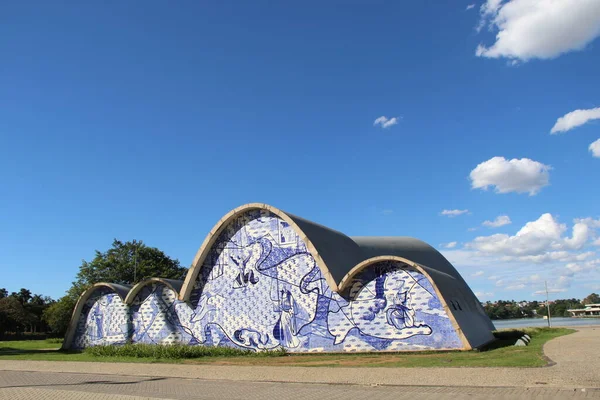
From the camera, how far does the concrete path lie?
8.90 metres

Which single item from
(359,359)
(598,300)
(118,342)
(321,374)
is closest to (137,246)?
(118,342)

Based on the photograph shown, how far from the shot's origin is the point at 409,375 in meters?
11.0

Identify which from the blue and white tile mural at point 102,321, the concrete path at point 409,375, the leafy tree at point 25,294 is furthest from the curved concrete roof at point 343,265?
the leafy tree at point 25,294

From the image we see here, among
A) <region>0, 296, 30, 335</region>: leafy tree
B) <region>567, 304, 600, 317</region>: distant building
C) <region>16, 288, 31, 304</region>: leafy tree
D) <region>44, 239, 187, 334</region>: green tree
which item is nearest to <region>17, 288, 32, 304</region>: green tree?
<region>16, 288, 31, 304</region>: leafy tree

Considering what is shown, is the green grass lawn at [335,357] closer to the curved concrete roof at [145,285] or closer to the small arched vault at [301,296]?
the small arched vault at [301,296]

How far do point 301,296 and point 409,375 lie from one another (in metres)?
8.42

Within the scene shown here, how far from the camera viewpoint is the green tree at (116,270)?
37.6 metres

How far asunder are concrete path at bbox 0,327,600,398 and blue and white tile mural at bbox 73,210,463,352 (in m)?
4.54

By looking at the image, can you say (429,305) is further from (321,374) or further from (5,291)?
(5,291)

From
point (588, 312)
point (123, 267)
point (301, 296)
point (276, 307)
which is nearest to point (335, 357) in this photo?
point (301, 296)

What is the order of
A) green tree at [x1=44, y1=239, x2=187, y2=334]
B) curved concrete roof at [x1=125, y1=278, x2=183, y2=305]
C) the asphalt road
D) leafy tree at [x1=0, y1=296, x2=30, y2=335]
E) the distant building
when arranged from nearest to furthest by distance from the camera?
the asphalt road, curved concrete roof at [x1=125, y1=278, x2=183, y2=305], green tree at [x1=44, y1=239, x2=187, y2=334], leafy tree at [x1=0, y1=296, x2=30, y2=335], the distant building

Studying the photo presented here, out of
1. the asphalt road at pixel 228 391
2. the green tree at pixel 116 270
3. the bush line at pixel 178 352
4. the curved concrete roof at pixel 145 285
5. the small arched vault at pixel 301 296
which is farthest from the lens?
the green tree at pixel 116 270

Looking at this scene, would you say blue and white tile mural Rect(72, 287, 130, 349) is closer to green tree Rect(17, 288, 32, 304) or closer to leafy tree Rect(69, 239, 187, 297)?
leafy tree Rect(69, 239, 187, 297)

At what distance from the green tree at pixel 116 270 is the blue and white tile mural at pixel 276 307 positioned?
50.0ft
